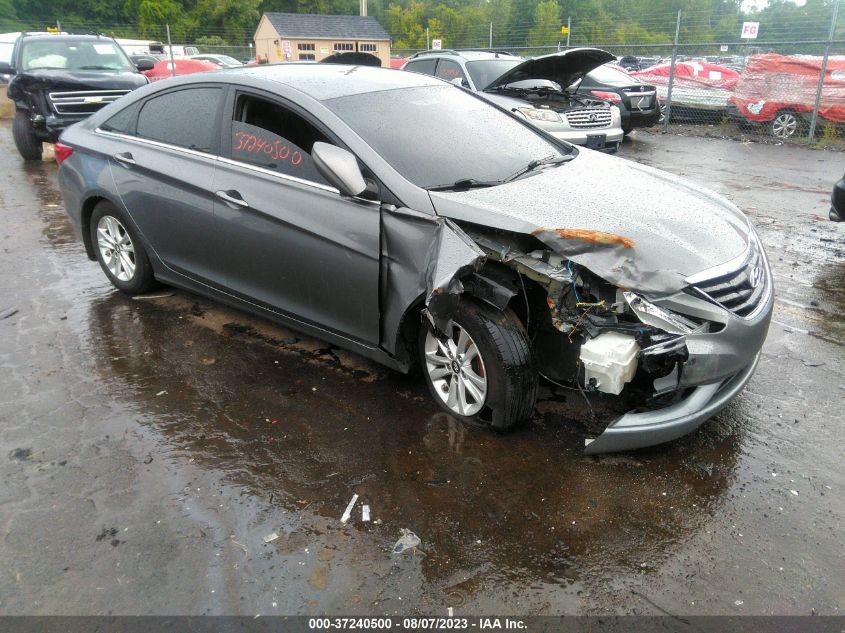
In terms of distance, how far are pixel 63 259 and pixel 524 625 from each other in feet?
18.2

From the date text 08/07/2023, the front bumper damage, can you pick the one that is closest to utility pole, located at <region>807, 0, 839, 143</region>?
the front bumper damage

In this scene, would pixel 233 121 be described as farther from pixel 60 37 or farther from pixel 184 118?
pixel 60 37

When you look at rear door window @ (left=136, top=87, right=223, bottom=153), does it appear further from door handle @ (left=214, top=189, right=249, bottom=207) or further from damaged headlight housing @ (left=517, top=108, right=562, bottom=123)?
damaged headlight housing @ (left=517, top=108, right=562, bottom=123)

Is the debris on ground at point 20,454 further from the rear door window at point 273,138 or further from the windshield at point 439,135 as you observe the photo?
the windshield at point 439,135

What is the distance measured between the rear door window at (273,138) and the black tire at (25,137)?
855 cm

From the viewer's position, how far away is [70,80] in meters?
10.3

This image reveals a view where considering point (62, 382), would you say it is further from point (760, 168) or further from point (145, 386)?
point (760, 168)

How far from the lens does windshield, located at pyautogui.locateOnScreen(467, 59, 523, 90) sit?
423 inches

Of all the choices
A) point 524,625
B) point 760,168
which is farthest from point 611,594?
point 760,168

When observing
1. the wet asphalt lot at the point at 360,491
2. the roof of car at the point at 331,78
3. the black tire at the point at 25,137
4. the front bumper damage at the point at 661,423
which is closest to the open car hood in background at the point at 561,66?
the roof of car at the point at 331,78

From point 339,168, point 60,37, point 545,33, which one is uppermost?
point 545,33

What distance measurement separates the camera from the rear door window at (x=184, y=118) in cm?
434

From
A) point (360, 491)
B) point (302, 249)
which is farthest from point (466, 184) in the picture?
point (360, 491)

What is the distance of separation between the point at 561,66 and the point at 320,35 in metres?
40.5
